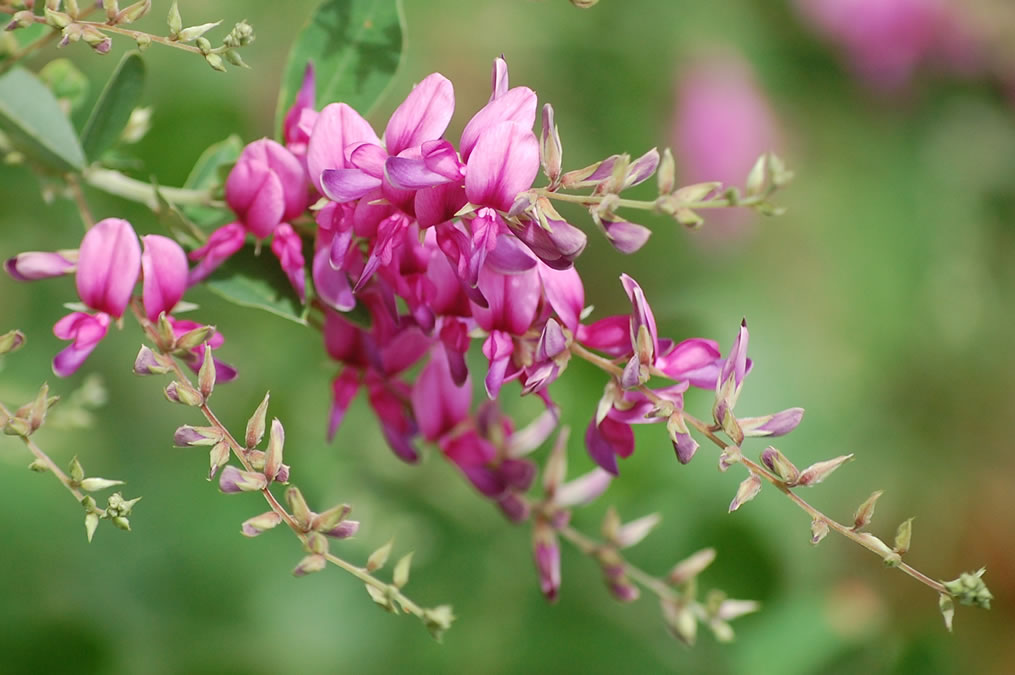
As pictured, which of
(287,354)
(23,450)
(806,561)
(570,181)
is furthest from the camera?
(806,561)

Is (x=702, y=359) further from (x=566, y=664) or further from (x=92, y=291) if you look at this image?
(x=566, y=664)

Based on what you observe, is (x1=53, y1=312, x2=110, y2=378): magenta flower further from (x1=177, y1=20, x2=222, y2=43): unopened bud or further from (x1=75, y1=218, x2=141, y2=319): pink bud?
(x1=177, y1=20, x2=222, y2=43): unopened bud

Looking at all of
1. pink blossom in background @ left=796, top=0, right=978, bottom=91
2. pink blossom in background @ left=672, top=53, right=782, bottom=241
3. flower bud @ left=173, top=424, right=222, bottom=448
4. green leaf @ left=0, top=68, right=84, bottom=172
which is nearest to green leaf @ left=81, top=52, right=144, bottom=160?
green leaf @ left=0, top=68, right=84, bottom=172

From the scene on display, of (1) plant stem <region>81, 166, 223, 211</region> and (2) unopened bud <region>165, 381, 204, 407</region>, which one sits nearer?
(2) unopened bud <region>165, 381, 204, 407</region>

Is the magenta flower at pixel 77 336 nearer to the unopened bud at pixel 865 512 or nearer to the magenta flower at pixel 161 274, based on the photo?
the magenta flower at pixel 161 274

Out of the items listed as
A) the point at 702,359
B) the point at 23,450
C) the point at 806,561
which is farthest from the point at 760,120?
the point at 702,359

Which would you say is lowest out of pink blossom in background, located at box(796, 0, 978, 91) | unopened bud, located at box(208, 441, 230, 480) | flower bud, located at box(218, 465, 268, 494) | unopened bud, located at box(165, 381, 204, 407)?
pink blossom in background, located at box(796, 0, 978, 91)

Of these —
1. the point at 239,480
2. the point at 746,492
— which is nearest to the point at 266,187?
the point at 239,480

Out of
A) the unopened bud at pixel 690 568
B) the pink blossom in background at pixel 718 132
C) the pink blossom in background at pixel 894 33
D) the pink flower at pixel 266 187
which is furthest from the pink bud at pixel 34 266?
the pink blossom in background at pixel 894 33
